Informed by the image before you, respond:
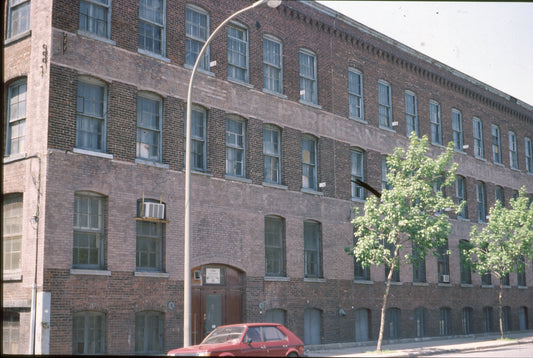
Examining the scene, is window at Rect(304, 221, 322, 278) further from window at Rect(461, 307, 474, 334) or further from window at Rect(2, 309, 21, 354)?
window at Rect(461, 307, 474, 334)

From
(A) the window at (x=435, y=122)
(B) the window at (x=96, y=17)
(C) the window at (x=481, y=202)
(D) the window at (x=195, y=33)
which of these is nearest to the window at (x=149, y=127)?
(D) the window at (x=195, y=33)

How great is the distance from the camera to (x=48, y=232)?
1833 cm

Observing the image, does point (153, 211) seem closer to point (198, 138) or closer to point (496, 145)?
point (198, 138)

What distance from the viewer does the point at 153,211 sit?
824 inches

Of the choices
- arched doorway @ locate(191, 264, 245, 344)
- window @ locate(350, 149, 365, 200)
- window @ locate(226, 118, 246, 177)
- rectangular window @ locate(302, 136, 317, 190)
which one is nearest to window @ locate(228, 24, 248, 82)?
window @ locate(226, 118, 246, 177)

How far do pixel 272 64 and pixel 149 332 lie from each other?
12.3 meters

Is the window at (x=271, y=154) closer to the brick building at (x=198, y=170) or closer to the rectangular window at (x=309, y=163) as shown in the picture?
the brick building at (x=198, y=170)

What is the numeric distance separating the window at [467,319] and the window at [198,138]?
2003 cm

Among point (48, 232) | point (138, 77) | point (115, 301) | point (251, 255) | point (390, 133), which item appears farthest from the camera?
point (390, 133)

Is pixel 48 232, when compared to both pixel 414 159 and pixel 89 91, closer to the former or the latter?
pixel 89 91

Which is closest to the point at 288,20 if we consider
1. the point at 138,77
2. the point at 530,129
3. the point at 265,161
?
the point at 265,161

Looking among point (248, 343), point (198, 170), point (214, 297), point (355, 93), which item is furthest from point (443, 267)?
point (248, 343)

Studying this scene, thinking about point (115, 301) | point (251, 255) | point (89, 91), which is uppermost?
point (89, 91)

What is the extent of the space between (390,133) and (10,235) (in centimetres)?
1953
